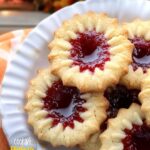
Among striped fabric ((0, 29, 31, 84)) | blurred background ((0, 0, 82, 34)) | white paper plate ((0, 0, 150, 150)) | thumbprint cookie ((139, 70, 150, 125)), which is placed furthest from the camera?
blurred background ((0, 0, 82, 34))

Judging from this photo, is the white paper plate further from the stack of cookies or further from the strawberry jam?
the strawberry jam

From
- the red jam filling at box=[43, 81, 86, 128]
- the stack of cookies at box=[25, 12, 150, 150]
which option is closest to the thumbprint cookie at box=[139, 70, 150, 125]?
the stack of cookies at box=[25, 12, 150, 150]

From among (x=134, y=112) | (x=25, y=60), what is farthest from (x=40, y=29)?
(x=134, y=112)

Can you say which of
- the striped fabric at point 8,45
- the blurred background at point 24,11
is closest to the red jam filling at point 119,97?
the striped fabric at point 8,45

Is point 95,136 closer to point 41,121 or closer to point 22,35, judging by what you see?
point 41,121

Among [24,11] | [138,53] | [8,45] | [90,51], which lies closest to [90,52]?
[90,51]

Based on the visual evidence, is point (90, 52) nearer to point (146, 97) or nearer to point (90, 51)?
point (90, 51)

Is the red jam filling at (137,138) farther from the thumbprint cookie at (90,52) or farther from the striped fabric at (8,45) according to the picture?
the striped fabric at (8,45)
